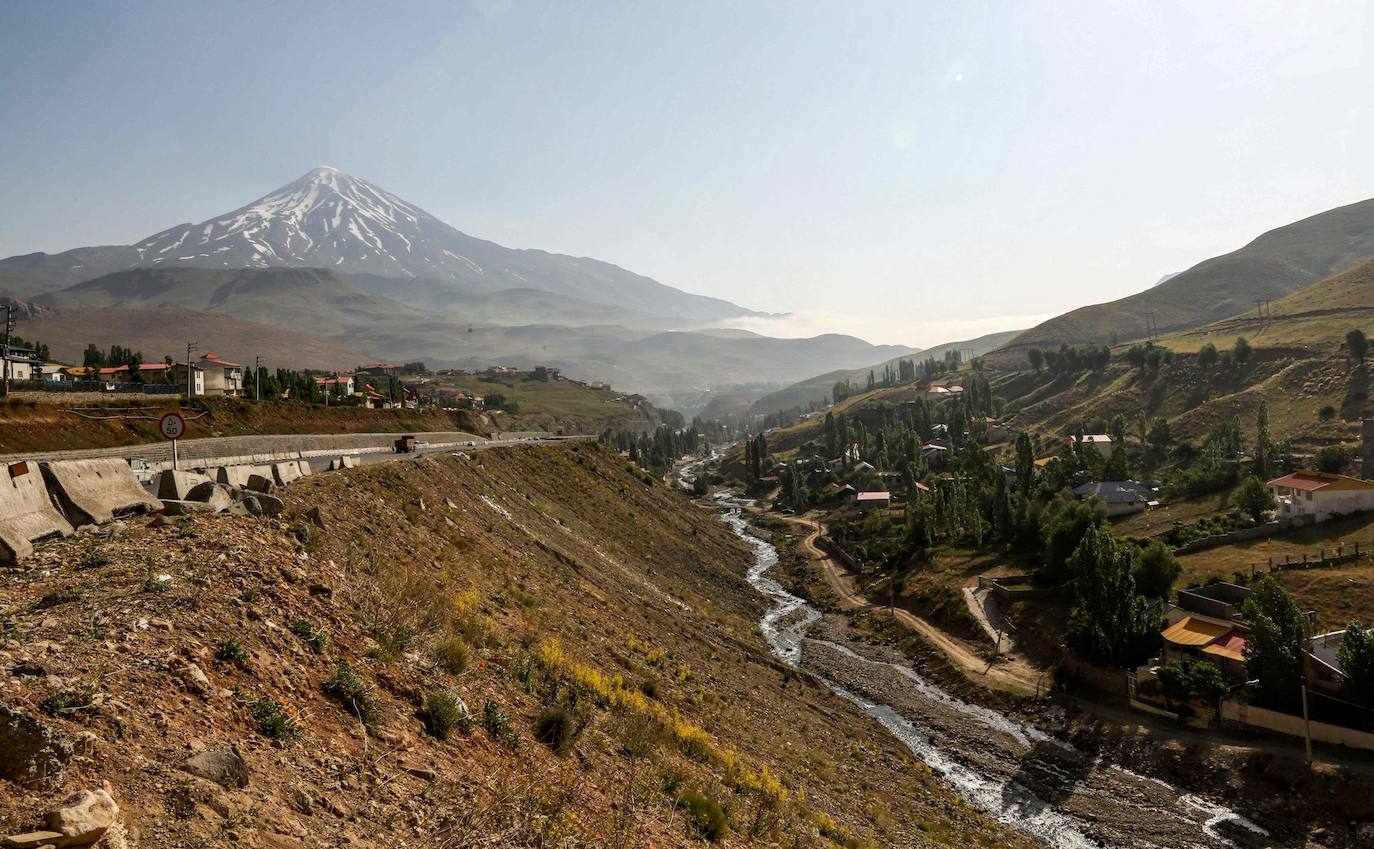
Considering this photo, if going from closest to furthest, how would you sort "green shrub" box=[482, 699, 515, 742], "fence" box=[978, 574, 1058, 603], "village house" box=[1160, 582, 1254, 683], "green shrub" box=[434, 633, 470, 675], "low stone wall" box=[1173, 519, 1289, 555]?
"green shrub" box=[482, 699, 515, 742], "green shrub" box=[434, 633, 470, 675], "village house" box=[1160, 582, 1254, 683], "fence" box=[978, 574, 1058, 603], "low stone wall" box=[1173, 519, 1289, 555]

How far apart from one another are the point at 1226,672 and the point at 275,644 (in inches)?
1764

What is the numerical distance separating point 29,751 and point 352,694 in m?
4.10

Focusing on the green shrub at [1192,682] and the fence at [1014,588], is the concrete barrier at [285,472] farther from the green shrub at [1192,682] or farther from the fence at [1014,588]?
the fence at [1014,588]

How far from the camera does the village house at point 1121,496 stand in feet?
244

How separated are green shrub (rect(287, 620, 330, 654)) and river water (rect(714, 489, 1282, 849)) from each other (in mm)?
29111

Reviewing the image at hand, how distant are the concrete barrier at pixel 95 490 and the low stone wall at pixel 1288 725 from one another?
43049 mm

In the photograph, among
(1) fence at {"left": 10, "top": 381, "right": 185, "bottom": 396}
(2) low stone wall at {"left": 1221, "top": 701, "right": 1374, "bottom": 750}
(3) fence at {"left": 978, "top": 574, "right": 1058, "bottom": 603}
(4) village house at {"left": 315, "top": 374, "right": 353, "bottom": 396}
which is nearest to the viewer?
(2) low stone wall at {"left": 1221, "top": 701, "right": 1374, "bottom": 750}

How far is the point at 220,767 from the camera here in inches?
293

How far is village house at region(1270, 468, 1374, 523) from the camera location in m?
54.8

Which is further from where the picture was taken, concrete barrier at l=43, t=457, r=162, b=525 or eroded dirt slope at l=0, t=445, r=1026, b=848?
concrete barrier at l=43, t=457, r=162, b=525

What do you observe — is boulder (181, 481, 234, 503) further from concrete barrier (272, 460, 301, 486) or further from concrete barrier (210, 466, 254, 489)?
concrete barrier (272, 460, 301, 486)

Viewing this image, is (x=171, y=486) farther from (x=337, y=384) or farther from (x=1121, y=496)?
(x=337, y=384)

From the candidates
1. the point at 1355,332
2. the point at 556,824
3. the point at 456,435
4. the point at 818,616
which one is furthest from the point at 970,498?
the point at 556,824

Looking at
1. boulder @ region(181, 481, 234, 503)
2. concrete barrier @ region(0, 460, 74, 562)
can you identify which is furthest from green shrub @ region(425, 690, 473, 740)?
boulder @ region(181, 481, 234, 503)
